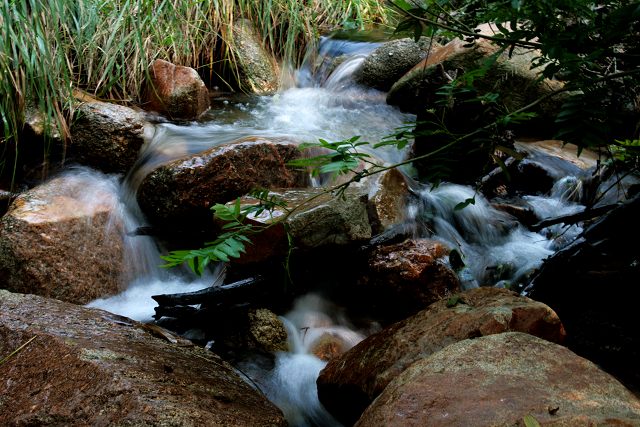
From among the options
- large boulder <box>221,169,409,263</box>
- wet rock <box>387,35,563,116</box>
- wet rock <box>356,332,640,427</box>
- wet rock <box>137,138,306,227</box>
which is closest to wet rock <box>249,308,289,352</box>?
large boulder <box>221,169,409,263</box>

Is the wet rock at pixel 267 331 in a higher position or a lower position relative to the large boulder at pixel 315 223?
lower

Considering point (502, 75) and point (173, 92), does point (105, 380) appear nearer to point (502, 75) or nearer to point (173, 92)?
point (173, 92)

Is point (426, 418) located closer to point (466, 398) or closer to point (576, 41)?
point (466, 398)

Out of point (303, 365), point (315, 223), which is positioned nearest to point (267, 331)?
point (303, 365)

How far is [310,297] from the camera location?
3.16m

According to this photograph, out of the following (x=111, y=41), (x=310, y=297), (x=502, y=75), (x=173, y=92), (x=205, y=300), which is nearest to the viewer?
(x=205, y=300)

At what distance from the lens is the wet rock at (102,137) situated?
11.8 ft

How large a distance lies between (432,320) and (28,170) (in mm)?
2810

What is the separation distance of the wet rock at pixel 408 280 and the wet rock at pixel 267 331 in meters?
0.58

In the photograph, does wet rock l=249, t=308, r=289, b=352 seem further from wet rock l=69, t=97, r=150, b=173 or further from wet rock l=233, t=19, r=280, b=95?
wet rock l=233, t=19, r=280, b=95

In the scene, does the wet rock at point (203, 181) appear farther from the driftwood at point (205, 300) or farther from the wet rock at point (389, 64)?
the wet rock at point (389, 64)

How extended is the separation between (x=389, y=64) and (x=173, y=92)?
2654mm

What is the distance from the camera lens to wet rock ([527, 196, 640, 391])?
2256mm

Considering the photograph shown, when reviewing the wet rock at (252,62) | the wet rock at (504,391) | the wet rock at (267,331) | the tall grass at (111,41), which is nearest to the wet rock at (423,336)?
the wet rock at (504,391)
